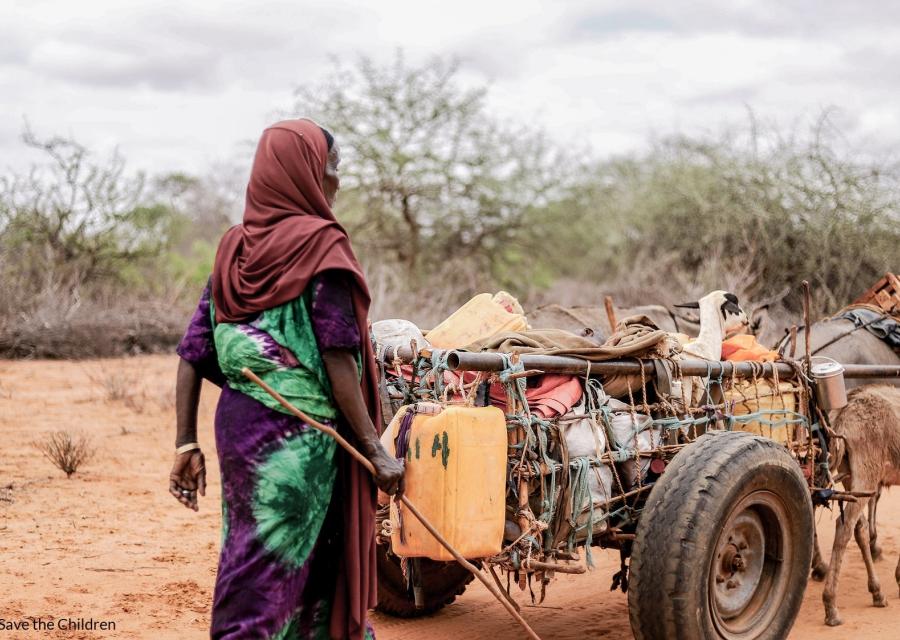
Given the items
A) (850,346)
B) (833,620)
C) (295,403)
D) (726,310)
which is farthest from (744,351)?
(295,403)

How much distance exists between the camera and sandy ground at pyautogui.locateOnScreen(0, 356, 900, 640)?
4723 mm

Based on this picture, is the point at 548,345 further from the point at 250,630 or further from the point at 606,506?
the point at 250,630

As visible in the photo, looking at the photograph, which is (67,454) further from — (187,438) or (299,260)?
(299,260)

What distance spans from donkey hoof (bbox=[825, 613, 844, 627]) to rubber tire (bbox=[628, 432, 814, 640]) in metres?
1.46

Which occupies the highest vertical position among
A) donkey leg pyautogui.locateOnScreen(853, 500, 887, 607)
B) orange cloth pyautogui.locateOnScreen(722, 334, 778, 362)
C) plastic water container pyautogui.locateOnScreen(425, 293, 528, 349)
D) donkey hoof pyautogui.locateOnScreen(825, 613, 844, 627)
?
plastic water container pyautogui.locateOnScreen(425, 293, 528, 349)

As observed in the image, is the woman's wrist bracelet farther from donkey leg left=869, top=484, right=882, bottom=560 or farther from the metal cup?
donkey leg left=869, top=484, right=882, bottom=560

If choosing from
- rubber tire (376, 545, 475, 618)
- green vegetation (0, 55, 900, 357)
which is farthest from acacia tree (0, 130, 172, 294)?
rubber tire (376, 545, 475, 618)

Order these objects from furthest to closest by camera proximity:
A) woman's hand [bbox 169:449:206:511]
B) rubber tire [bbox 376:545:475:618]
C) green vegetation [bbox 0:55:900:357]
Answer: green vegetation [bbox 0:55:900:357] → rubber tire [bbox 376:545:475:618] → woman's hand [bbox 169:449:206:511]

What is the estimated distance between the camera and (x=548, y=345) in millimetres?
4090

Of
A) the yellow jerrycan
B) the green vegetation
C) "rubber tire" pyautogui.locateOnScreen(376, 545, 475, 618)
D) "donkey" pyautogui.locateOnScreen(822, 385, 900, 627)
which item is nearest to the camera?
the yellow jerrycan

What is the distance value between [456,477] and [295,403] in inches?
27.3

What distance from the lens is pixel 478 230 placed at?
1856 cm

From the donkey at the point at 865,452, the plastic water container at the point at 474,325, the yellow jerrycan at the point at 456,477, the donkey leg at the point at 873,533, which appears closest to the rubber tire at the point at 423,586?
the plastic water container at the point at 474,325

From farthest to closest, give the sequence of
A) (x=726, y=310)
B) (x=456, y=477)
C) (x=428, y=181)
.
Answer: (x=428, y=181) < (x=726, y=310) < (x=456, y=477)
